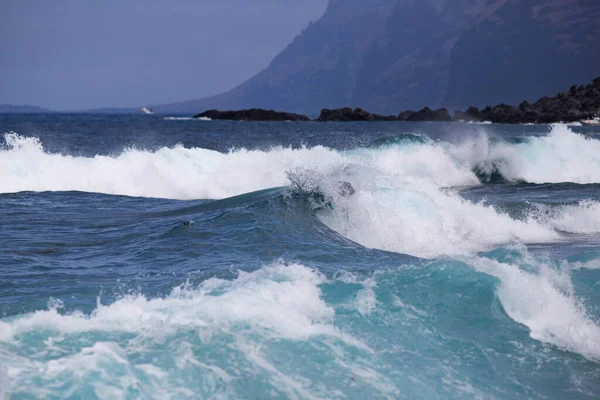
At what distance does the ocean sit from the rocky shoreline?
7390cm

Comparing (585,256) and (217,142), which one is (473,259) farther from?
(217,142)

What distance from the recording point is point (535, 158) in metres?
28.0

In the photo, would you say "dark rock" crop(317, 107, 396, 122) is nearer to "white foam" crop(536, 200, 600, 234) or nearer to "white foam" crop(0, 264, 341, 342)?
"white foam" crop(536, 200, 600, 234)

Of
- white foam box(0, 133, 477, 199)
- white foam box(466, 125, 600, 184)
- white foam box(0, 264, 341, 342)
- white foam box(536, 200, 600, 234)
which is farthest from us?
white foam box(466, 125, 600, 184)

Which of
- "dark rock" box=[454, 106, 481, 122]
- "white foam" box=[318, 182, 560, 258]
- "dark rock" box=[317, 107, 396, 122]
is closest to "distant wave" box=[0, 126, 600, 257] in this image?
"white foam" box=[318, 182, 560, 258]

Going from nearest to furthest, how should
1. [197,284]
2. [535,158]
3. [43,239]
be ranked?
1. [197,284]
2. [43,239]
3. [535,158]

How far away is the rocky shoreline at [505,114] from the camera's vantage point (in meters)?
84.5

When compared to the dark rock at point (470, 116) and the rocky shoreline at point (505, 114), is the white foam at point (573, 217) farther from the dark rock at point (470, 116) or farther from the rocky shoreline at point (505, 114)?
the dark rock at point (470, 116)

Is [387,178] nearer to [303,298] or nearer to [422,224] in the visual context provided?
[422,224]

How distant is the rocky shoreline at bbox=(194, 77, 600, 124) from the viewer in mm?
84500

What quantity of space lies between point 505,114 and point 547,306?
87126 millimetres

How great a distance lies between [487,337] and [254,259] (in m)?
3.45

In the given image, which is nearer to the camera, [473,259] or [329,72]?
[473,259]

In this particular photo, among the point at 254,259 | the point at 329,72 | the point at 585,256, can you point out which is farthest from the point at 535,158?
the point at 329,72
